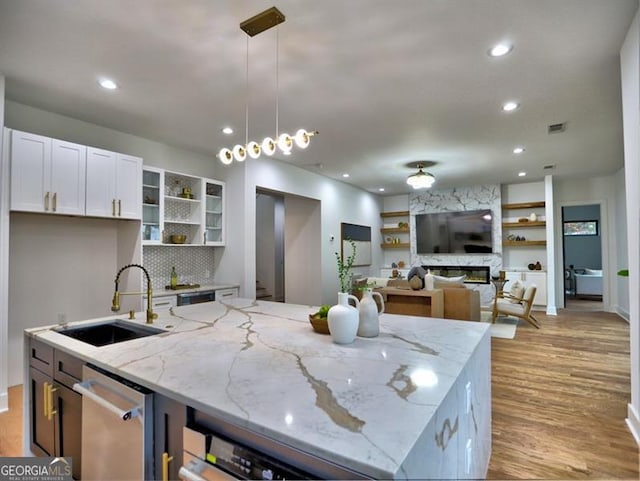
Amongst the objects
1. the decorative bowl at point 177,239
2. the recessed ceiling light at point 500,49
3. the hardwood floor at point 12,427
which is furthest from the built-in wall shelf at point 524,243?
the hardwood floor at point 12,427

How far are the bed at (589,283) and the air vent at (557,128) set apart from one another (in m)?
6.88

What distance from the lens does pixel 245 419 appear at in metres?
0.95

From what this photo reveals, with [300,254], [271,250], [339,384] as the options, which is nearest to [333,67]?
[339,384]

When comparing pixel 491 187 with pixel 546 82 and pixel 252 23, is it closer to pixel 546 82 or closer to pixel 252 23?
pixel 546 82

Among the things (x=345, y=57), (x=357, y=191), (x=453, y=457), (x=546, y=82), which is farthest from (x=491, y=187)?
(x=453, y=457)

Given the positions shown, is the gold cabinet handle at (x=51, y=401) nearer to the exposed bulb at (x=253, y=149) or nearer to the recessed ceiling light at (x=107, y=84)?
the exposed bulb at (x=253, y=149)

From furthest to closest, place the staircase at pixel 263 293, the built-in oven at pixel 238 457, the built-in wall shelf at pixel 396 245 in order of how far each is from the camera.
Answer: the built-in wall shelf at pixel 396 245, the staircase at pixel 263 293, the built-in oven at pixel 238 457

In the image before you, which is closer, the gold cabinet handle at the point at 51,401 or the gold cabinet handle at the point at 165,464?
the gold cabinet handle at the point at 165,464

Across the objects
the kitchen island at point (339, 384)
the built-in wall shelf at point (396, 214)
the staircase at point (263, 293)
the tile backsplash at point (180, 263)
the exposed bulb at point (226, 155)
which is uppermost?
the built-in wall shelf at point (396, 214)

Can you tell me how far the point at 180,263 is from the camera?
4879 mm

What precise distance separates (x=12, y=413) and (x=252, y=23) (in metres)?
3.61

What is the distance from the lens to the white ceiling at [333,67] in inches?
83.7

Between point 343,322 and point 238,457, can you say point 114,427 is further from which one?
point 343,322

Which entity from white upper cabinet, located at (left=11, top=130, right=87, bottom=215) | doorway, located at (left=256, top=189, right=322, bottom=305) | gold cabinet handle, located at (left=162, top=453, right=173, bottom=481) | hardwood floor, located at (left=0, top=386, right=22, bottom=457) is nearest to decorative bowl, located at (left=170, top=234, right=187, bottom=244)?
white upper cabinet, located at (left=11, top=130, right=87, bottom=215)
